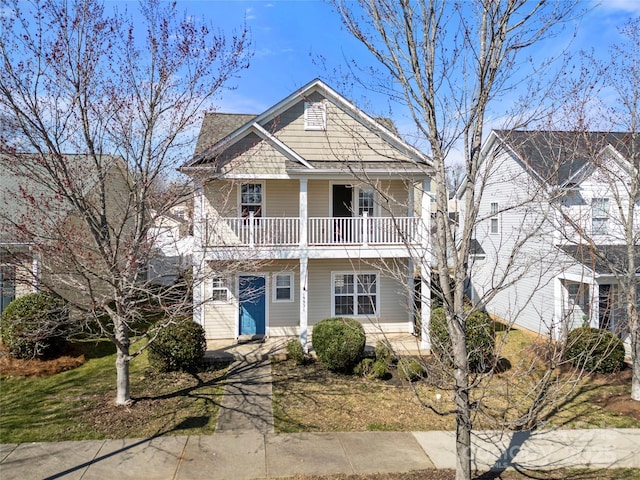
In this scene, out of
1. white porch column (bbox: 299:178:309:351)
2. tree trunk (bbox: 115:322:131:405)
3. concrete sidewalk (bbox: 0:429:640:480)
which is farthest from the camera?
white porch column (bbox: 299:178:309:351)

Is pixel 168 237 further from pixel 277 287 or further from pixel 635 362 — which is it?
pixel 635 362

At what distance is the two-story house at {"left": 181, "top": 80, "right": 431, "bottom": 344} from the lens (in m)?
13.4

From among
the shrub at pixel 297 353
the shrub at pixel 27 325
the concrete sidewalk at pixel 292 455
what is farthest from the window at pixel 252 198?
the concrete sidewalk at pixel 292 455

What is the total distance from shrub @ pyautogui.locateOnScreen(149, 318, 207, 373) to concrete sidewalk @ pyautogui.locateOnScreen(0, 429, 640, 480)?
3.41 metres

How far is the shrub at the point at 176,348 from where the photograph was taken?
10773mm

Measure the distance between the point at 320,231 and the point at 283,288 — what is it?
2.63m

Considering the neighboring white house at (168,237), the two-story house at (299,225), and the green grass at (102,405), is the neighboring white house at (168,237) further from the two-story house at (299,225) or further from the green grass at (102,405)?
the green grass at (102,405)

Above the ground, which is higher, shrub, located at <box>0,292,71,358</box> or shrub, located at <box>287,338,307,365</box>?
shrub, located at <box>0,292,71,358</box>

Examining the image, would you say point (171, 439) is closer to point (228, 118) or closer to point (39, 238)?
point (39, 238)

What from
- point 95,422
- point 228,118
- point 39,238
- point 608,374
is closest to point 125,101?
point 39,238

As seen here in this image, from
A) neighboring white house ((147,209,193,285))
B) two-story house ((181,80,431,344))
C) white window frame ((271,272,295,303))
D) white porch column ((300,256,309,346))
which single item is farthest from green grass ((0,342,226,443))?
white window frame ((271,272,295,303))

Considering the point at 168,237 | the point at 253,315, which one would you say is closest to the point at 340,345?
the point at 253,315

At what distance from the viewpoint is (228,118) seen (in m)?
17.5

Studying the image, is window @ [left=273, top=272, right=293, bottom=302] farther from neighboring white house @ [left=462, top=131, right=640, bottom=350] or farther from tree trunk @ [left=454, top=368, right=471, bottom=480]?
tree trunk @ [left=454, top=368, right=471, bottom=480]
